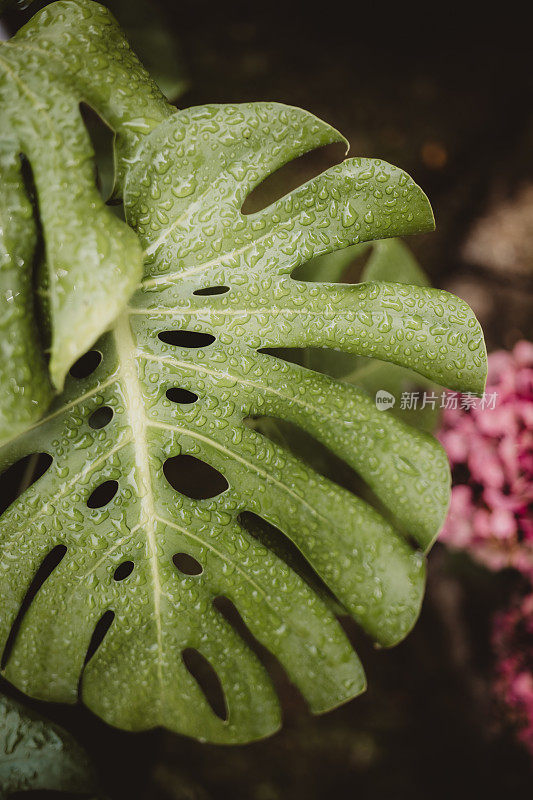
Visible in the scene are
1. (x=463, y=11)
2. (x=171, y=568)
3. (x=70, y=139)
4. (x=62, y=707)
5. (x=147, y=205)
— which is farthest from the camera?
(x=463, y=11)

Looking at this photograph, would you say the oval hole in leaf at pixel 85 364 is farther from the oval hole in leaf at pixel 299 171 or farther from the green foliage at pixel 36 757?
the oval hole in leaf at pixel 299 171

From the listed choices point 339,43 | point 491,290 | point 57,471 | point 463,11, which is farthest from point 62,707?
point 463,11

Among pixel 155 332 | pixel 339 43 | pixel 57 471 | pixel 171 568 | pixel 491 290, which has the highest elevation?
pixel 339 43

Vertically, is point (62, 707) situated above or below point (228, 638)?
below

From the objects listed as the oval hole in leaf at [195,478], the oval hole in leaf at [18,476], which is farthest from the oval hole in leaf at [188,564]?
the oval hole in leaf at [18,476]

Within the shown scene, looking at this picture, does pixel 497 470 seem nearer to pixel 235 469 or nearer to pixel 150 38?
pixel 235 469

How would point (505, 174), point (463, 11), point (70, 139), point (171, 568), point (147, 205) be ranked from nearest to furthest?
point (70, 139)
point (147, 205)
point (171, 568)
point (463, 11)
point (505, 174)

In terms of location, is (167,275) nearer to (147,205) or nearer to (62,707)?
(147,205)

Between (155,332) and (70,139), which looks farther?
(155,332)
